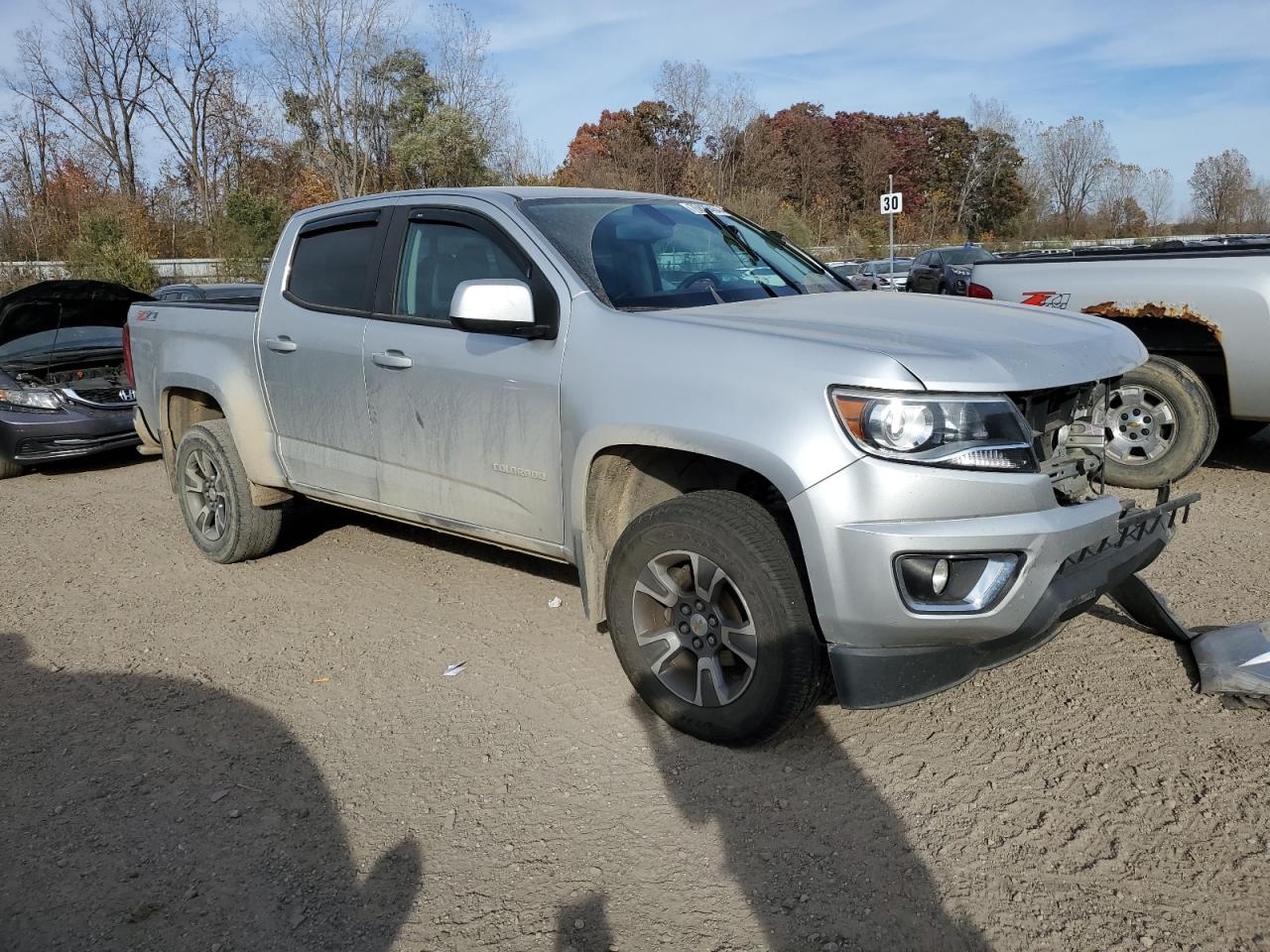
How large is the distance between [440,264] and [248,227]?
924 inches

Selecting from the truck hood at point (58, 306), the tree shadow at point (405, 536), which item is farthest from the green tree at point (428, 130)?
the tree shadow at point (405, 536)

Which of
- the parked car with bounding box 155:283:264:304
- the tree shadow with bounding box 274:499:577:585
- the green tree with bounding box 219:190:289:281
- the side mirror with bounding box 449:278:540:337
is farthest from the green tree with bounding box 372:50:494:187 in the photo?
the side mirror with bounding box 449:278:540:337

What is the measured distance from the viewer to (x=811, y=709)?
144 inches

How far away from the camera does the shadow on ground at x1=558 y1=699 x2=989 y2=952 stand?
8.46 ft

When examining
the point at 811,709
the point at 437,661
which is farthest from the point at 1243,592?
the point at 437,661

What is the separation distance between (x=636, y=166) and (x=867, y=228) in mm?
11143

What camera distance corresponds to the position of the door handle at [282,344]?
4824mm

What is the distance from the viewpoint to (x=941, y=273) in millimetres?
16938

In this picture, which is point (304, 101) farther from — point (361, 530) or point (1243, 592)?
point (1243, 592)

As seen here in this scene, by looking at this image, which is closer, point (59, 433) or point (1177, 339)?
point (1177, 339)

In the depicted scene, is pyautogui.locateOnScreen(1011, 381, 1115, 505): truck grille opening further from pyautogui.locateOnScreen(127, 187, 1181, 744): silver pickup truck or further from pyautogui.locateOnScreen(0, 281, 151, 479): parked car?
pyautogui.locateOnScreen(0, 281, 151, 479): parked car

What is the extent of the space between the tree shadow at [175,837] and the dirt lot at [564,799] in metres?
0.01

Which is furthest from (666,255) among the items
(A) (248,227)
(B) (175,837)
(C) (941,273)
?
(A) (248,227)

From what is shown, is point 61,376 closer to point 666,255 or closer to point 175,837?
point 666,255
